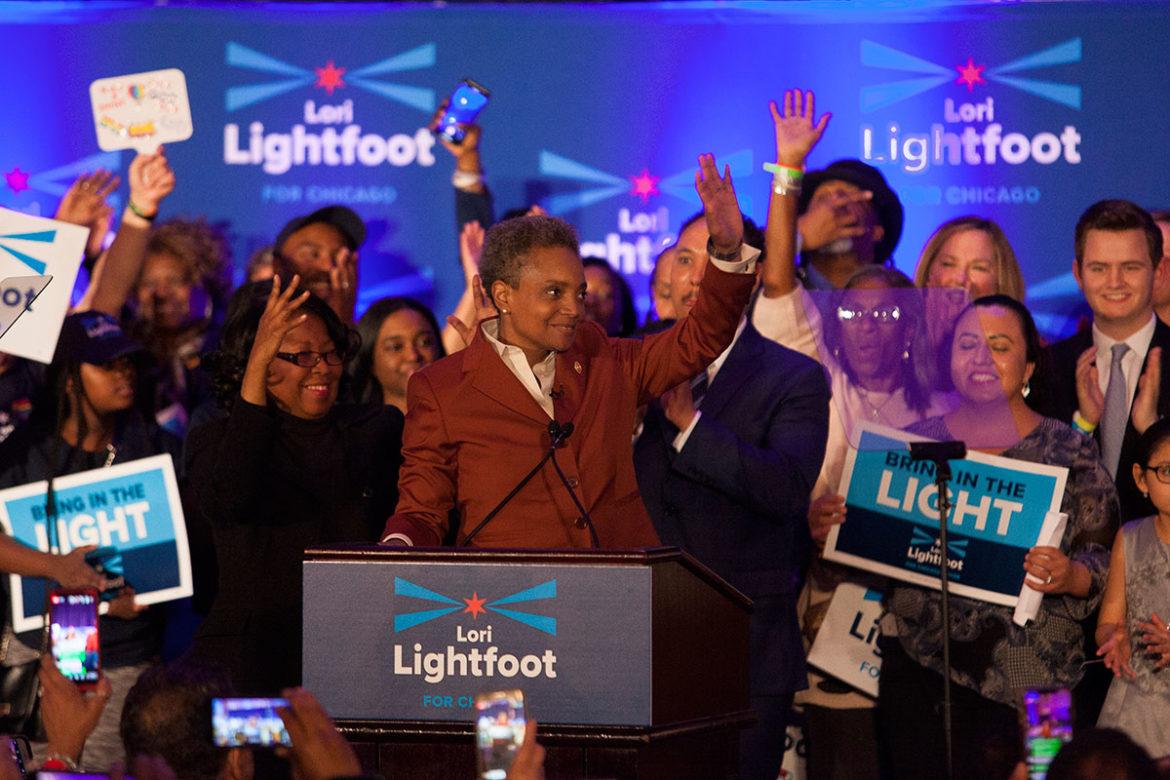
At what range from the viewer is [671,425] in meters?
5.25

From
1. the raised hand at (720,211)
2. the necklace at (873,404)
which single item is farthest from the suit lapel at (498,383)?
the necklace at (873,404)

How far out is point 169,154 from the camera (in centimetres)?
734

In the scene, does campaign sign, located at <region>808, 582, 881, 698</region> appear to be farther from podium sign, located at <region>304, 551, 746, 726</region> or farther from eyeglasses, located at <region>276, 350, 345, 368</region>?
podium sign, located at <region>304, 551, 746, 726</region>

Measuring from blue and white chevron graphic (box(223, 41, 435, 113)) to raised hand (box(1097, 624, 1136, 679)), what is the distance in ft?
12.5

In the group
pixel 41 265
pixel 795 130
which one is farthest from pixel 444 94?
pixel 41 265

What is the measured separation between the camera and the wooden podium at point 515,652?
340 cm

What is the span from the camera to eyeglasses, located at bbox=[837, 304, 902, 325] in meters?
5.66

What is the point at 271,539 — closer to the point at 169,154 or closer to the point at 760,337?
the point at 760,337

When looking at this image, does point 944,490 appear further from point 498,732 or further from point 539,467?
point 498,732

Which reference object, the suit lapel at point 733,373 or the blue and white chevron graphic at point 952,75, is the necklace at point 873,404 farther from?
the blue and white chevron graphic at point 952,75

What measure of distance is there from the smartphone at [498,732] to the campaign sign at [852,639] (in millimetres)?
3065

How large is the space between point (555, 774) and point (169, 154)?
4.68 m

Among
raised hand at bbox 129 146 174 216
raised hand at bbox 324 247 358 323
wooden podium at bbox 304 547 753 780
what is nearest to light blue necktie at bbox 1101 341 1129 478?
wooden podium at bbox 304 547 753 780

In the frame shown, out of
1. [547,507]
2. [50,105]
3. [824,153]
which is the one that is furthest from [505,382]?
[50,105]
